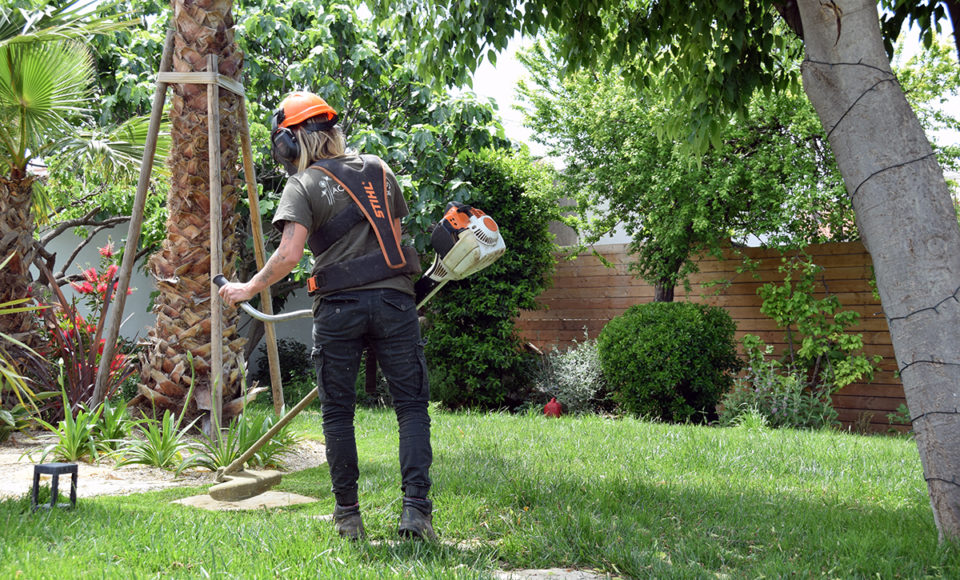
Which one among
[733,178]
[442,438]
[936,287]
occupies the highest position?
[733,178]

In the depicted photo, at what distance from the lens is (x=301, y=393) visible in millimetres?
10078

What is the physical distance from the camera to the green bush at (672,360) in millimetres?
8617

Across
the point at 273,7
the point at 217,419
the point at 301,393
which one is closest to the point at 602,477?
the point at 217,419

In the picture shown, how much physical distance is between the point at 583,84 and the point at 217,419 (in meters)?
7.26

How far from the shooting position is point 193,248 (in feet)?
19.7

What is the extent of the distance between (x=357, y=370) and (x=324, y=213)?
695 mm

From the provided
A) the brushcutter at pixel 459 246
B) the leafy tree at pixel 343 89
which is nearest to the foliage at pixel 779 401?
the leafy tree at pixel 343 89

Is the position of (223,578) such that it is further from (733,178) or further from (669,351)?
(733,178)

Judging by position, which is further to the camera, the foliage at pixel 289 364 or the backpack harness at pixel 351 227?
the foliage at pixel 289 364

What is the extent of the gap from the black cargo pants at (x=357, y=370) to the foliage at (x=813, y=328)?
6.68 metres

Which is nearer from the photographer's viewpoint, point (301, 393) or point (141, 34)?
point (141, 34)

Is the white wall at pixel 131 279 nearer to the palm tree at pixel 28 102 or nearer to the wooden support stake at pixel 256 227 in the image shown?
the palm tree at pixel 28 102

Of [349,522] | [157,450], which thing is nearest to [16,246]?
[157,450]

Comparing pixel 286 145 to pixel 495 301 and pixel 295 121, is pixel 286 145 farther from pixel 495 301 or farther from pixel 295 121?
pixel 495 301
